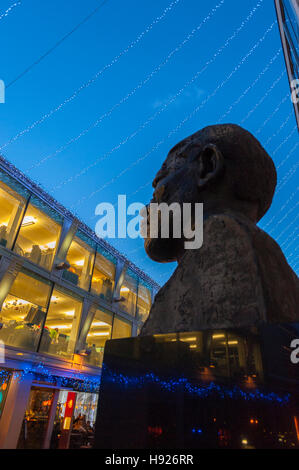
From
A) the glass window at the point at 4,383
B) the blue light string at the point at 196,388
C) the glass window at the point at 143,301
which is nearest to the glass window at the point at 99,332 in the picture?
the glass window at the point at 143,301

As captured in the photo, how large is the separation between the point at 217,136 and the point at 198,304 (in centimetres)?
129

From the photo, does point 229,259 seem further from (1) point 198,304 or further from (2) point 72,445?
(2) point 72,445

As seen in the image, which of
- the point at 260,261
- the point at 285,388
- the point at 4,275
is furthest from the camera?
the point at 4,275

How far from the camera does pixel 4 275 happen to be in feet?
38.0

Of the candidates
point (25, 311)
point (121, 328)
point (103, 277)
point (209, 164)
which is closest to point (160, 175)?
point (209, 164)

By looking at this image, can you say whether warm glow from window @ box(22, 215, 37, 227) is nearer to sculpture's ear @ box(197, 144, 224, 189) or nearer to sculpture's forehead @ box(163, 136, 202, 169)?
sculpture's forehead @ box(163, 136, 202, 169)

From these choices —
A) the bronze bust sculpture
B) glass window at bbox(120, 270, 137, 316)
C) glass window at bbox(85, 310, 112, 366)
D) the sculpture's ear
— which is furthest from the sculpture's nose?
glass window at bbox(120, 270, 137, 316)

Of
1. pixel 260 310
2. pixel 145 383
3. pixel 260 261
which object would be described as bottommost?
pixel 145 383

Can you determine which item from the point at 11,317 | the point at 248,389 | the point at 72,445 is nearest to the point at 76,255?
the point at 11,317

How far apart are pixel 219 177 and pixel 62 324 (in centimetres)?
1590

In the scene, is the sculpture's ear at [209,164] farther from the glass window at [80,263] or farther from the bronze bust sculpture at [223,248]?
the glass window at [80,263]

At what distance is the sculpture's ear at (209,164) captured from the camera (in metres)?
2.06

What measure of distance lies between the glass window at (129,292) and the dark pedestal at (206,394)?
1728 centimetres

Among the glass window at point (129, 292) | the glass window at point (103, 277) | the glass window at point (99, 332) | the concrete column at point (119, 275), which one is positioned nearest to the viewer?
the glass window at point (99, 332)
